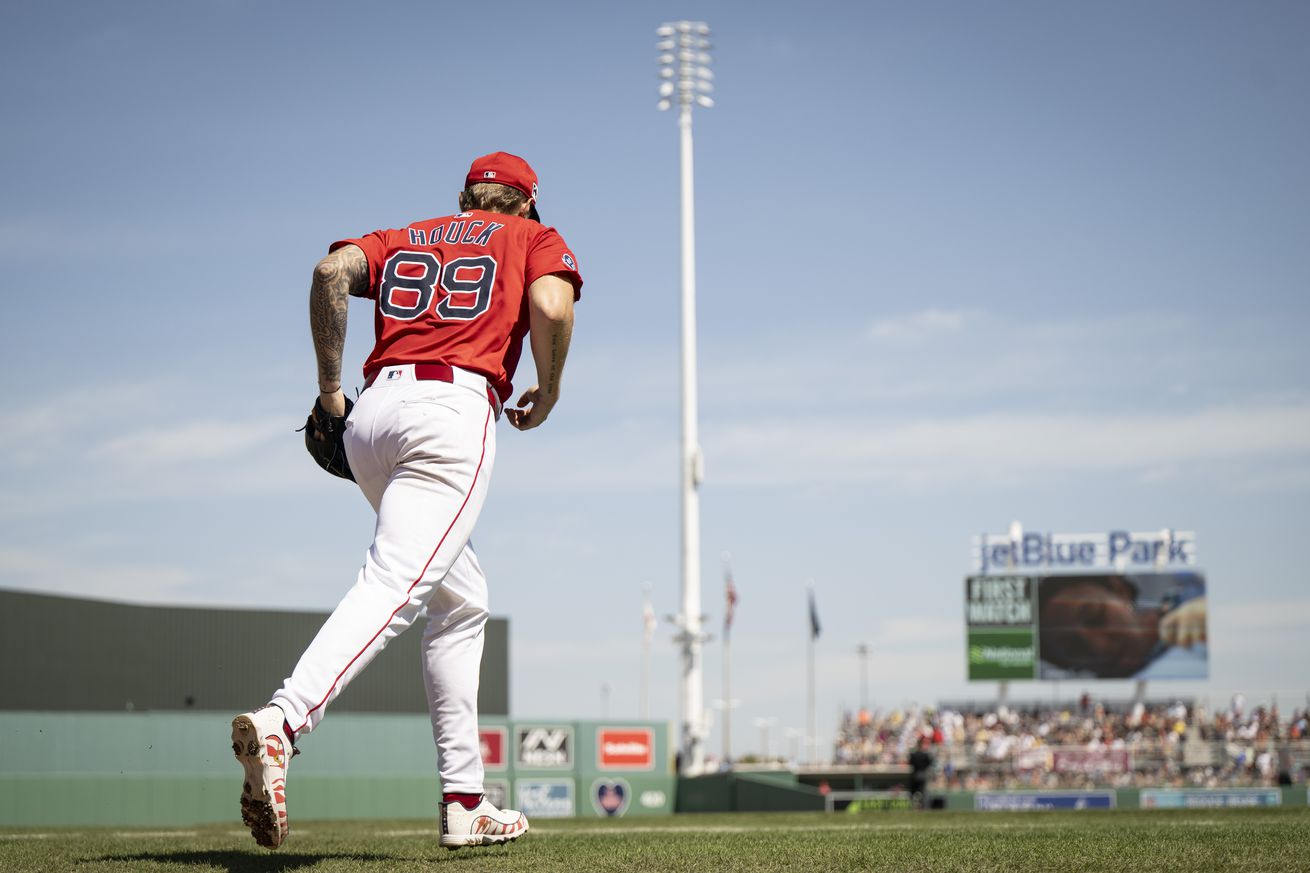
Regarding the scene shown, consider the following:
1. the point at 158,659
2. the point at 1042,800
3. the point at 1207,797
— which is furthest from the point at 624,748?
the point at 158,659

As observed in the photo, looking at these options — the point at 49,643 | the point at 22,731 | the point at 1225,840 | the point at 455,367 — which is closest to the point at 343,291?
the point at 455,367

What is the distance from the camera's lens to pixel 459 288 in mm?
4961

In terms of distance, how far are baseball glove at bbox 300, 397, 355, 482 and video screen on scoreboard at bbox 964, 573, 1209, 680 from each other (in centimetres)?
4641

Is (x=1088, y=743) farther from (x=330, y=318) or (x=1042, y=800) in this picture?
(x=330, y=318)

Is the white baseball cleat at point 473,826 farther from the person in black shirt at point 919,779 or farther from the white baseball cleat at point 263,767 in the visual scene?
the person in black shirt at point 919,779

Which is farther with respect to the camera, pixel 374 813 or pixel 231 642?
pixel 231 642

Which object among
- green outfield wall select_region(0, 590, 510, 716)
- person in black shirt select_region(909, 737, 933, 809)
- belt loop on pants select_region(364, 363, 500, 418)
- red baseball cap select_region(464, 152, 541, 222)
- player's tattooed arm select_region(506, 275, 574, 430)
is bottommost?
person in black shirt select_region(909, 737, 933, 809)

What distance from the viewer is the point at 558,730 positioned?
34.7 meters

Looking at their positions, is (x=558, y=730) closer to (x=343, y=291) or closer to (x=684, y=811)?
(x=684, y=811)

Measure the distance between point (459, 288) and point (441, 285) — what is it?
6 centimetres

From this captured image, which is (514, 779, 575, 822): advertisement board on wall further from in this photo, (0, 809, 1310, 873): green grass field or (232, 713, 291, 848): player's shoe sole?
(232, 713, 291, 848): player's shoe sole

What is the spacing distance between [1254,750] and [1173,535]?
511 inches

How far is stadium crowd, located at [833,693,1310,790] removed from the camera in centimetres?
3944

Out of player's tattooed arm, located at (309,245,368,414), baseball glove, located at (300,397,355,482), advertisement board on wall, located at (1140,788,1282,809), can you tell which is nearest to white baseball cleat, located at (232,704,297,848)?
baseball glove, located at (300,397,355,482)
